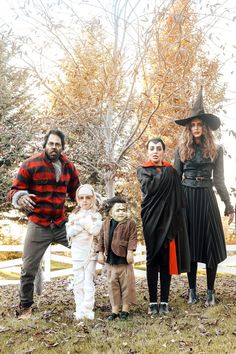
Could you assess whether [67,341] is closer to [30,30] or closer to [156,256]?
[156,256]

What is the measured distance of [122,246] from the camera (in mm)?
4824

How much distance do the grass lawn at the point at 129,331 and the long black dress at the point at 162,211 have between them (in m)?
0.57

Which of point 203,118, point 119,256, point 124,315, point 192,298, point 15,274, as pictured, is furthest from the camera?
point 15,274

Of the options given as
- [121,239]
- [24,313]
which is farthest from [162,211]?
[24,313]

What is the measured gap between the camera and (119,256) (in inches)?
189

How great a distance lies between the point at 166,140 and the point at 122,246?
5534 mm

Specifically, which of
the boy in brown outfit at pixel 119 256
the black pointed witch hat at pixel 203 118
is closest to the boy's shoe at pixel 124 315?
the boy in brown outfit at pixel 119 256

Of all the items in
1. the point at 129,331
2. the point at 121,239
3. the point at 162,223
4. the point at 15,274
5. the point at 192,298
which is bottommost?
the point at 15,274

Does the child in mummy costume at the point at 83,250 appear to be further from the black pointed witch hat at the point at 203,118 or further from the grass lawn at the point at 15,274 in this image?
the grass lawn at the point at 15,274

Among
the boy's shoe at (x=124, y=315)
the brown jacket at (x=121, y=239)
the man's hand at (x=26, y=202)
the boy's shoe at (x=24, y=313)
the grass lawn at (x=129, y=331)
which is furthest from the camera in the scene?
the boy's shoe at (x=24, y=313)

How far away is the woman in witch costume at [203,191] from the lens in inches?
203

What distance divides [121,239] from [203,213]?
38.8 inches

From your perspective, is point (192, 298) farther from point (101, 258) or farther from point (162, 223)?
point (101, 258)

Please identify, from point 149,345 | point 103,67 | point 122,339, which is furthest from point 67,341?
point 103,67
